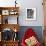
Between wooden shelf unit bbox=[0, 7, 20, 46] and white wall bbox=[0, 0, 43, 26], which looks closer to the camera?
wooden shelf unit bbox=[0, 7, 20, 46]

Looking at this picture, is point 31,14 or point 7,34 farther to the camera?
point 31,14

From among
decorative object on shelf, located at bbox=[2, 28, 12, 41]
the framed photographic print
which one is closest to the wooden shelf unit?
decorative object on shelf, located at bbox=[2, 28, 12, 41]

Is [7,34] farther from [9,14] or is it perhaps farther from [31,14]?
[31,14]

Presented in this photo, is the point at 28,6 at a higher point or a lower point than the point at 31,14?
higher

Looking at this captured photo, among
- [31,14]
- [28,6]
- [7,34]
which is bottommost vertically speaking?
[7,34]

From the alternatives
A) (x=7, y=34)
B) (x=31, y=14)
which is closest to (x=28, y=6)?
(x=31, y=14)

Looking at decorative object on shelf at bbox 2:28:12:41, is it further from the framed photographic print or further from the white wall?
the framed photographic print

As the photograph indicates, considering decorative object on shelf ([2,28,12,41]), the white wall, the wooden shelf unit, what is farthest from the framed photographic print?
decorative object on shelf ([2,28,12,41])

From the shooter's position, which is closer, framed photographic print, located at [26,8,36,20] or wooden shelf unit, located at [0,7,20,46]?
wooden shelf unit, located at [0,7,20,46]

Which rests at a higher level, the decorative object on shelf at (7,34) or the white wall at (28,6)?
the white wall at (28,6)

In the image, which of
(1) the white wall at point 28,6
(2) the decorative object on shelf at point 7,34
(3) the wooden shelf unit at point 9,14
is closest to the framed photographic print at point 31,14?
(1) the white wall at point 28,6

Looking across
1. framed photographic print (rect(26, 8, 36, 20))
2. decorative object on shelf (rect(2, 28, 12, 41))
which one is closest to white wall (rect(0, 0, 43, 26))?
framed photographic print (rect(26, 8, 36, 20))

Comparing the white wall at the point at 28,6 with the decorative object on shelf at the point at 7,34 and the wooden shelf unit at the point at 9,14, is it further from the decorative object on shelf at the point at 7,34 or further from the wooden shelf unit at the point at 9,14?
the decorative object on shelf at the point at 7,34

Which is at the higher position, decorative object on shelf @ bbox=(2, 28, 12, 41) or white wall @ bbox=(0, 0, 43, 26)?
white wall @ bbox=(0, 0, 43, 26)
